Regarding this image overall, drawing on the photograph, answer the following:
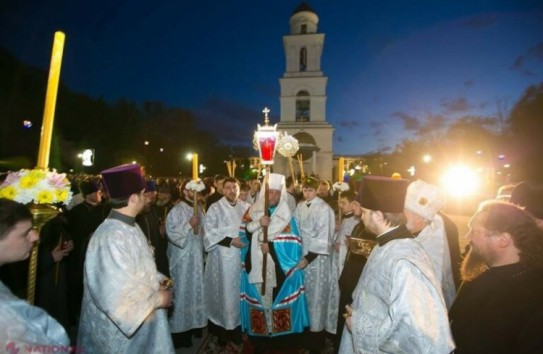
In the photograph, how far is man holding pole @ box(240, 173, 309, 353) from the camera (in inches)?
203

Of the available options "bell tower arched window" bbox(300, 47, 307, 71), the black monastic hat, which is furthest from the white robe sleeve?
"bell tower arched window" bbox(300, 47, 307, 71)

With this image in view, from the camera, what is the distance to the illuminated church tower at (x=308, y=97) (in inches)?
1702

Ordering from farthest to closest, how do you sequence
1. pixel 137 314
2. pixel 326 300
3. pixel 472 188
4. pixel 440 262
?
pixel 472 188, pixel 326 300, pixel 440 262, pixel 137 314

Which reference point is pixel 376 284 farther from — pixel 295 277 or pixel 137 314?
pixel 295 277

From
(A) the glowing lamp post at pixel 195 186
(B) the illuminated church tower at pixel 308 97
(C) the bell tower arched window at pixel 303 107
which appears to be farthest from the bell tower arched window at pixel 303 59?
(A) the glowing lamp post at pixel 195 186

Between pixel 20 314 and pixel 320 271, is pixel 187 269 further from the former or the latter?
pixel 20 314

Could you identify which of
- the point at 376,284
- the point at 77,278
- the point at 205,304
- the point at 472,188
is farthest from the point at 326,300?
the point at 472,188

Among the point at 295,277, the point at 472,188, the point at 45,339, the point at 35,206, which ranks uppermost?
the point at 472,188

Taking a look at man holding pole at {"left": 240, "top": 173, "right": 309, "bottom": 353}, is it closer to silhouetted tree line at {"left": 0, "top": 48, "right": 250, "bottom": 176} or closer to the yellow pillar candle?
the yellow pillar candle

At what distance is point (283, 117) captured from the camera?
144 feet

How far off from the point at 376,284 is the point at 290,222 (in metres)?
3.00

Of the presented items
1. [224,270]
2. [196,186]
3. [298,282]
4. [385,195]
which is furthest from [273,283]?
[385,195]

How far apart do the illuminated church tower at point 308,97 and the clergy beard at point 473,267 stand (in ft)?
132

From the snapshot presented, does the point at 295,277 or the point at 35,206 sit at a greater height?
the point at 35,206
